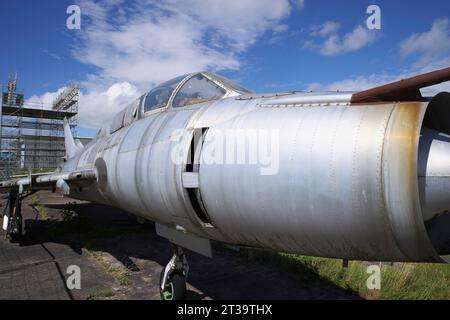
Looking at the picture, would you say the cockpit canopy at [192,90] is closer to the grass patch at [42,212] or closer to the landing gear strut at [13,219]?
the landing gear strut at [13,219]

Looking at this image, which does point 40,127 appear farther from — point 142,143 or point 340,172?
point 340,172

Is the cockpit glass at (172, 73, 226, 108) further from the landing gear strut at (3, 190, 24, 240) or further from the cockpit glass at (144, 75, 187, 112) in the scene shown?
the landing gear strut at (3, 190, 24, 240)

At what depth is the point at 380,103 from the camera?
286 cm

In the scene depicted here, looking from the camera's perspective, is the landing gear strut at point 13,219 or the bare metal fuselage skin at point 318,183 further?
the landing gear strut at point 13,219

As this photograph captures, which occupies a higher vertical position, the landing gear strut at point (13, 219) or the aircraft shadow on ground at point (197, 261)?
the landing gear strut at point (13, 219)

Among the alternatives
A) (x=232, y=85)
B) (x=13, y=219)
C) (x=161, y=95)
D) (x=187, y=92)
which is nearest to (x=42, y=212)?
(x=13, y=219)

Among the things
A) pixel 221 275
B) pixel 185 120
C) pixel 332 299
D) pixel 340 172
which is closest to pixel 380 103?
pixel 340 172

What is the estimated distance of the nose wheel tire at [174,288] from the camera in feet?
18.2

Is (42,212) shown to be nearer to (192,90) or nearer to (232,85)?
(192,90)

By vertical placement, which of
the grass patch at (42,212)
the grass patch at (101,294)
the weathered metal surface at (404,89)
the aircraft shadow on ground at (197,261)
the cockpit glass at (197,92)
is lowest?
the grass patch at (101,294)

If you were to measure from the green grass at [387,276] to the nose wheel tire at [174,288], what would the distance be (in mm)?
2823

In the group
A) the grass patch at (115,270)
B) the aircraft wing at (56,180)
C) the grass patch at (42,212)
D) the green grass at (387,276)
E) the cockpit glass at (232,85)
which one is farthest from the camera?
the grass patch at (42,212)

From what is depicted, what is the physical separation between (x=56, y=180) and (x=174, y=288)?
14.9 ft

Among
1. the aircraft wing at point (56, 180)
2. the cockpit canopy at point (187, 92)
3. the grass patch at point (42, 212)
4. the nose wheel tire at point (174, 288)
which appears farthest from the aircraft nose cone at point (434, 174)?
the grass patch at point (42, 212)
